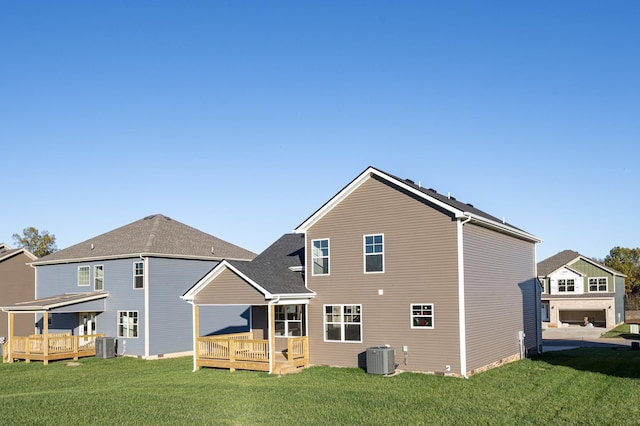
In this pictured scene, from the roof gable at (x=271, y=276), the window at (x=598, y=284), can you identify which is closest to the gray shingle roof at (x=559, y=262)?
the window at (x=598, y=284)

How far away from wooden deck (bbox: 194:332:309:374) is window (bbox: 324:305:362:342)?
100 cm

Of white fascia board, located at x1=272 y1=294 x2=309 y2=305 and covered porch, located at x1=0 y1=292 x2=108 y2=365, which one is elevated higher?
white fascia board, located at x1=272 y1=294 x2=309 y2=305

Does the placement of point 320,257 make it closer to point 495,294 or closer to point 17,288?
point 495,294

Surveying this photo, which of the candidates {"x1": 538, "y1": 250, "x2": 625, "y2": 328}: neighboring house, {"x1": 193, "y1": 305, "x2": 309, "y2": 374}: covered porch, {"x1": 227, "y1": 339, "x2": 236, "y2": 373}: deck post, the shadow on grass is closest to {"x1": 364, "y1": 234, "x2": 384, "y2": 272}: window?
{"x1": 193, "y1": 305, "x2": 309, "y2": 374}: covered porch

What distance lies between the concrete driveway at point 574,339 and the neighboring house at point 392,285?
1069 centimetres

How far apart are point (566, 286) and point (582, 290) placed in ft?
4.10

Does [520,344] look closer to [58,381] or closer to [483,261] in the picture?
[483,261]

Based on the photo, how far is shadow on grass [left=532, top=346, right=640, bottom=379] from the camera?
2250 centimetres

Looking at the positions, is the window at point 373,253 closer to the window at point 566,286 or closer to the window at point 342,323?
the window at point 342,323

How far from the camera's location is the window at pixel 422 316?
22.0 meters

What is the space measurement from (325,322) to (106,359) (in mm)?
12316

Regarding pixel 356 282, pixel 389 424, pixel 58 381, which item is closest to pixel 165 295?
pixel 58 381

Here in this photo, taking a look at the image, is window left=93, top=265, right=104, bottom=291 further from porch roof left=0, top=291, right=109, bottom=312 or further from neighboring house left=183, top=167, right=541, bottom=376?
neighboring house left=183, top=167, right=541, bottom=376

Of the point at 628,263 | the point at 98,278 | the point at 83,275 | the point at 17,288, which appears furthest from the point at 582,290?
the point at 17,288
